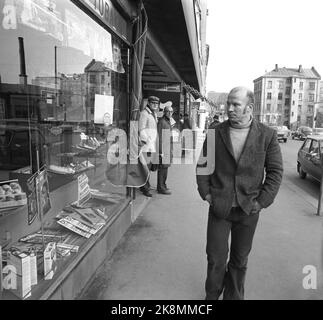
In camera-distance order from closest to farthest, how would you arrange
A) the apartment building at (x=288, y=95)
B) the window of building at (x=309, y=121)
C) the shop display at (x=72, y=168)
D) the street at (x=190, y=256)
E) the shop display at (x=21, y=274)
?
the shop display at (x=21, y=274), the street at (x=190, y=256), the shop display at (x=72, y=168), the window of building at (x=309, y=121), the apartment building at (x=288, y=95)

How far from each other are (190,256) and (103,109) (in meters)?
2.15

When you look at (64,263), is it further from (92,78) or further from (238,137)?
(92,78)

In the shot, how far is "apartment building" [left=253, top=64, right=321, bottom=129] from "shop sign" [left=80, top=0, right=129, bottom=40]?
89640 mm

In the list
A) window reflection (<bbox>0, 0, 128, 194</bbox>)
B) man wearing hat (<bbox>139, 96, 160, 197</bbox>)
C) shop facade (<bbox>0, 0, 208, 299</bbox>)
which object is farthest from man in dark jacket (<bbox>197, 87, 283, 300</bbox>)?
man wearing hat (<bbox>139, 96, 160, 197</bbox>)

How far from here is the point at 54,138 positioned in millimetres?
3691

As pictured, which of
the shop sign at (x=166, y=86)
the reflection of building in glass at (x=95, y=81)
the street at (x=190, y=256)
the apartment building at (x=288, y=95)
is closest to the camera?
the street at (x=190, y=256)

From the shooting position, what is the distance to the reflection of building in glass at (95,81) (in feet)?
13.2

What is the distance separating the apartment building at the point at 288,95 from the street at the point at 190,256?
291 feet

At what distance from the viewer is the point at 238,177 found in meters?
2.42

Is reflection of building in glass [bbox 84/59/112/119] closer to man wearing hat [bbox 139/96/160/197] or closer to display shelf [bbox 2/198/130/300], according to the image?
man wearing hat [bbox 139/96/160/197]

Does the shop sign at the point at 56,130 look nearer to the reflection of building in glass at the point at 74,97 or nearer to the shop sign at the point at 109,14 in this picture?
the reflection of building in glass at the point at 74,97

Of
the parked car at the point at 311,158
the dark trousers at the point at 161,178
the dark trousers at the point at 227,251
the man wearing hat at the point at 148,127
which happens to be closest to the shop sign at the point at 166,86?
the parked car at the point at 311,158

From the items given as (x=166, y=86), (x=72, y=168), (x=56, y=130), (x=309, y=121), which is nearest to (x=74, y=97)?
(x=56, y=130)

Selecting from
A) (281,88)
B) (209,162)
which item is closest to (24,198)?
(209,162)
